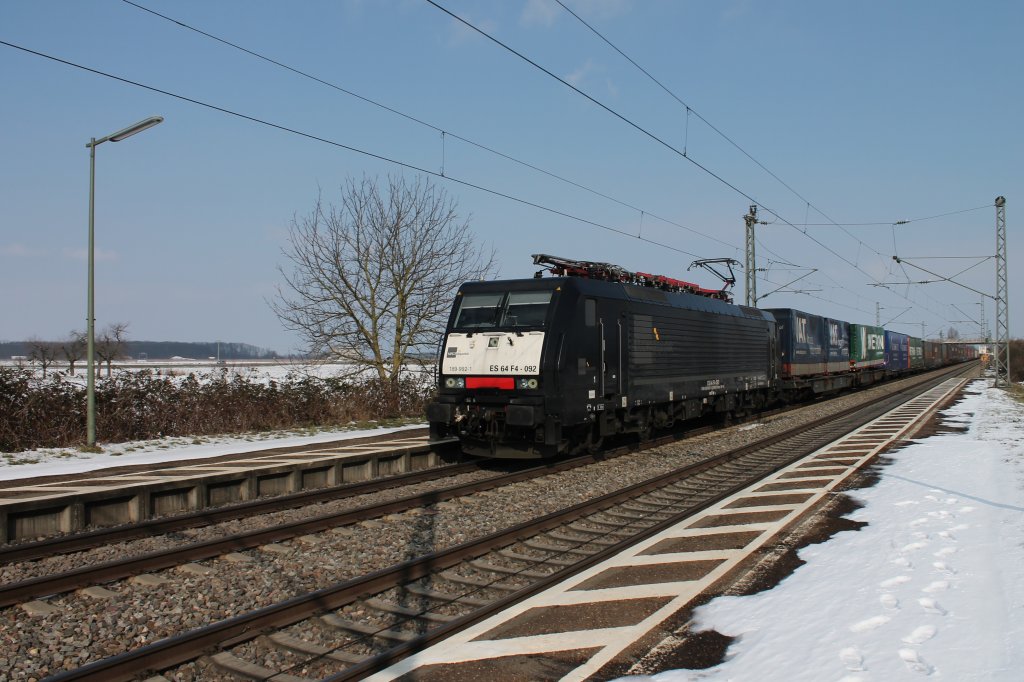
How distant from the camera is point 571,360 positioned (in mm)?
12945

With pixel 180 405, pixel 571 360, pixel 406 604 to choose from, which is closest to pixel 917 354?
pixel 571 360

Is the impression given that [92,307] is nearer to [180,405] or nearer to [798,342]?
Answer: [180,405]

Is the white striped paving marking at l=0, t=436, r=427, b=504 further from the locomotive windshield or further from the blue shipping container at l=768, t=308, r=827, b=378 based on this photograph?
the blue shipping container at l=768, t=308, r=827, b=378

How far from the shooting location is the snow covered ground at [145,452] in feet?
42.3

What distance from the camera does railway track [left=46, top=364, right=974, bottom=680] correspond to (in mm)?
4965

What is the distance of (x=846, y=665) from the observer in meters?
4.53

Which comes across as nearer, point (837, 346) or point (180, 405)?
point (180, 405)

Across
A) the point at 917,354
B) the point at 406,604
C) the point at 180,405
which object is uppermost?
the point at 917,354

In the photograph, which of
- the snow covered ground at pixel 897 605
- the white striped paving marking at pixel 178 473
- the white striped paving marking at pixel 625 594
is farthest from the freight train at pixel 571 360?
the snow covered ground at pixel 897 605

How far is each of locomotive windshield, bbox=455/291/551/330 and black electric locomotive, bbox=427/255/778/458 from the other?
23mm

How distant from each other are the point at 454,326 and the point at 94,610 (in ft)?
28.1

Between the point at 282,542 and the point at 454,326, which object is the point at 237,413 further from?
the point at 282,542

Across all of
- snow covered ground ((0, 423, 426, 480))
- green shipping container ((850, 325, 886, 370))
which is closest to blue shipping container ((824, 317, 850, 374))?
green shipping container ((850, 325, 886, 370))

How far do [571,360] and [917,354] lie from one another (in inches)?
2263
